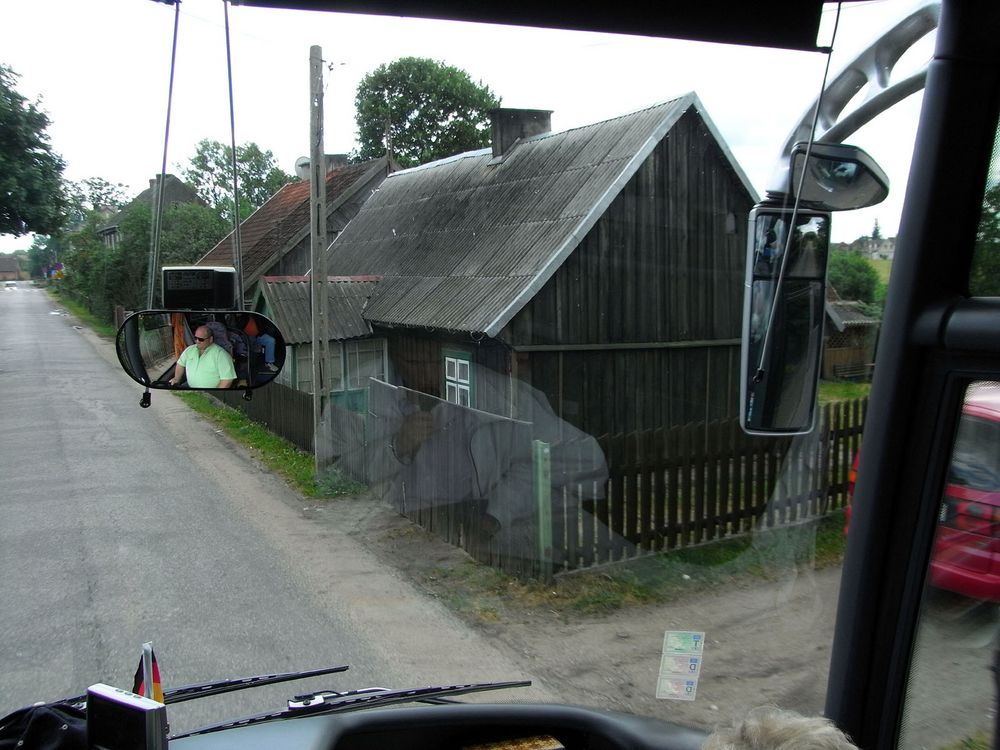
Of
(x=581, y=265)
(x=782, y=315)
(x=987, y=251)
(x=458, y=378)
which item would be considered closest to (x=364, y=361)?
(x=458, y=378)

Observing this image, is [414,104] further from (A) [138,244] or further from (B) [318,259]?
(B) [318,259]

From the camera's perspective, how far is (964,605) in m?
1.76

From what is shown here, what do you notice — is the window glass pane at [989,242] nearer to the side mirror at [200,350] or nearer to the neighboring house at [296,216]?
the side mirror at [200,350]

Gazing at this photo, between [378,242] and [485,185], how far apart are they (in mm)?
1931

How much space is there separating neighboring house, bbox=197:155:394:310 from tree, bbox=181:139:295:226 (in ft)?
2.95

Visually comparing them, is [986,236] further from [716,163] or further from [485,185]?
[485,185]

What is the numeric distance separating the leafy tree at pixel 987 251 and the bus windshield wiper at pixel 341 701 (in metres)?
1.55

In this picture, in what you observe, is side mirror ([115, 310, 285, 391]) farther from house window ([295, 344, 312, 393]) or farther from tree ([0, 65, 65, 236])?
house window ([295, 344, 312, 393])

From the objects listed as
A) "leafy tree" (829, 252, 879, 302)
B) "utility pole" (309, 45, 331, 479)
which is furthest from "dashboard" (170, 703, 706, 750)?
"utility pole" (309, 45, 331, 479)

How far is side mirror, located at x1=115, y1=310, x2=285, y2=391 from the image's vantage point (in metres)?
3.44

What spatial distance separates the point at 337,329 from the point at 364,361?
1.83 ft

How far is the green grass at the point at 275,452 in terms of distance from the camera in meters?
9.28

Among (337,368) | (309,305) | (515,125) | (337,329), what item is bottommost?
(337,368)

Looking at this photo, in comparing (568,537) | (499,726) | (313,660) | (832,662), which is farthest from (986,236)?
(568,537)
